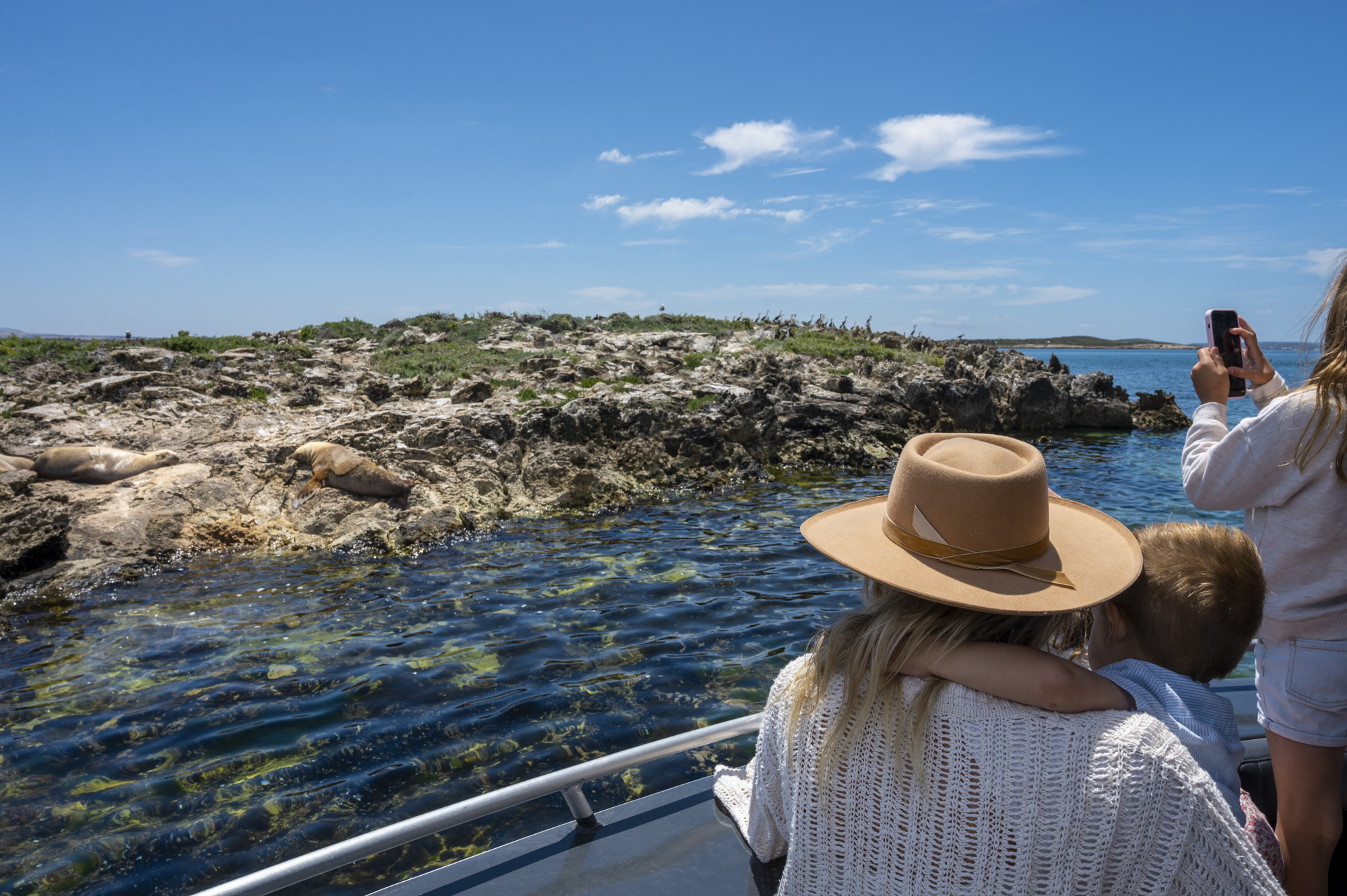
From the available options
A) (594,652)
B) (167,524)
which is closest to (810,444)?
(594,652)

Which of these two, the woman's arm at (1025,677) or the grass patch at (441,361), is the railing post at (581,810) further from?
the grass patch at (441,361)

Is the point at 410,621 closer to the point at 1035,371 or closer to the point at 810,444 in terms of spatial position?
the point at 810,444

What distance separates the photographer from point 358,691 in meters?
6.25

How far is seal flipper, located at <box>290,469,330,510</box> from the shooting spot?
11.6 metres

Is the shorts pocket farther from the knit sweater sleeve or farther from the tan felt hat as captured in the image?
the tan felt hat

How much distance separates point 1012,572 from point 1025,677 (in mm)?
258

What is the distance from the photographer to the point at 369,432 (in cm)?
1365

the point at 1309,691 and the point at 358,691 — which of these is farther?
the point at 358,691

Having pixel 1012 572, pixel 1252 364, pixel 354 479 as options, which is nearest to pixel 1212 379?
pixel 1252 364

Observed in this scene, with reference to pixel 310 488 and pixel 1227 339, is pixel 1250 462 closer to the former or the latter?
pixel 1227 339

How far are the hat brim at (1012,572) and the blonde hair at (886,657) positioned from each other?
66mm

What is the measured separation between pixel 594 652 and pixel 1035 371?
30367 mm

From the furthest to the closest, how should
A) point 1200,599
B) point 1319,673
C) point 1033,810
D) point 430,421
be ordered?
point 430,421 < point 1319,673 < point 1200,599 < point 1033,810

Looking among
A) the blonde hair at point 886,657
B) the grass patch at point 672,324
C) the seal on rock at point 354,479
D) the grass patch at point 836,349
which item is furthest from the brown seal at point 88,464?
the grass patch at point 672,324
